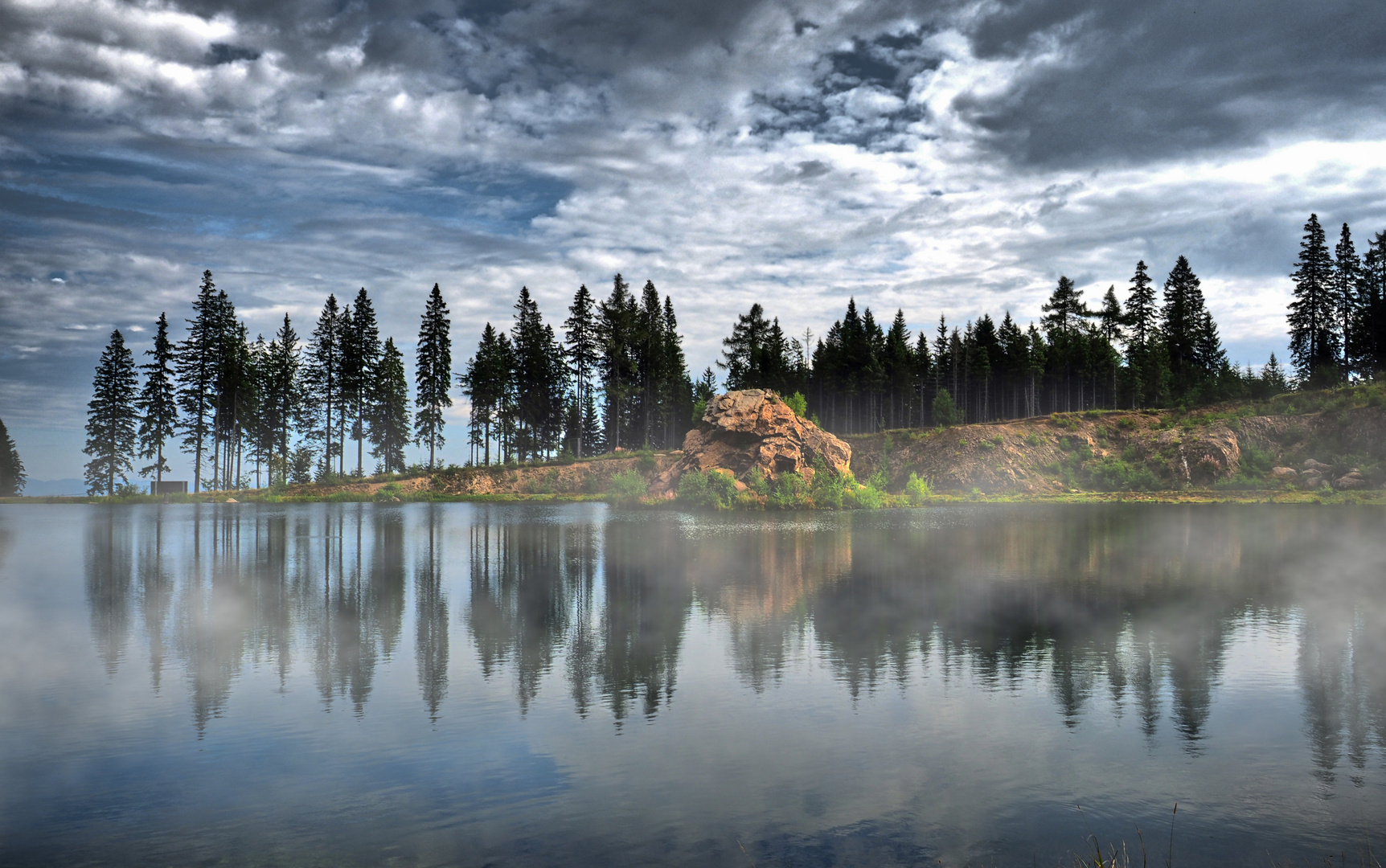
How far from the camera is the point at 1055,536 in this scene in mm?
36844

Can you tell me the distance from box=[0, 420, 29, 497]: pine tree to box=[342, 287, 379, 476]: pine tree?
46.7 m

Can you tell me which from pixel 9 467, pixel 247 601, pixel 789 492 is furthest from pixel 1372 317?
pixel 9 467

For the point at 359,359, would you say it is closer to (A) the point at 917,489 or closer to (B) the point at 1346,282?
(A) the point at 917,489

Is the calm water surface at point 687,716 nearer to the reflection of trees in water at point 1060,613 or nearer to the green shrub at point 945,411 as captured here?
the reflection of trees in water at point 1060,613

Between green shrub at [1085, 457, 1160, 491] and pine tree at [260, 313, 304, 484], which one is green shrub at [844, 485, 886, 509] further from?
pine tree at [260, 313, 304, 484]

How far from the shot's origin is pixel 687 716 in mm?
11141

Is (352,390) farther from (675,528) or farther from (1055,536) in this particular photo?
(1055,536)

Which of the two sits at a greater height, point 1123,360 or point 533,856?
point 1123,360

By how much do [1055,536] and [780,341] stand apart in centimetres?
8171

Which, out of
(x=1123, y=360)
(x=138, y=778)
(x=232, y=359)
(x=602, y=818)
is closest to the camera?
(x=602, y=818)

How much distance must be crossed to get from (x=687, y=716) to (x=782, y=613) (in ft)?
24.2

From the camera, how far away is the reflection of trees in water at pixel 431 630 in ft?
40.5

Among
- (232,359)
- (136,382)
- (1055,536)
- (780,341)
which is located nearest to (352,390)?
(232,359)

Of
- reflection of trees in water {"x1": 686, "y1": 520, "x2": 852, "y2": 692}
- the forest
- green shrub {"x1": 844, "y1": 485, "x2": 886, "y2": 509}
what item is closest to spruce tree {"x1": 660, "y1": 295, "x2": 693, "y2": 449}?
the forest
